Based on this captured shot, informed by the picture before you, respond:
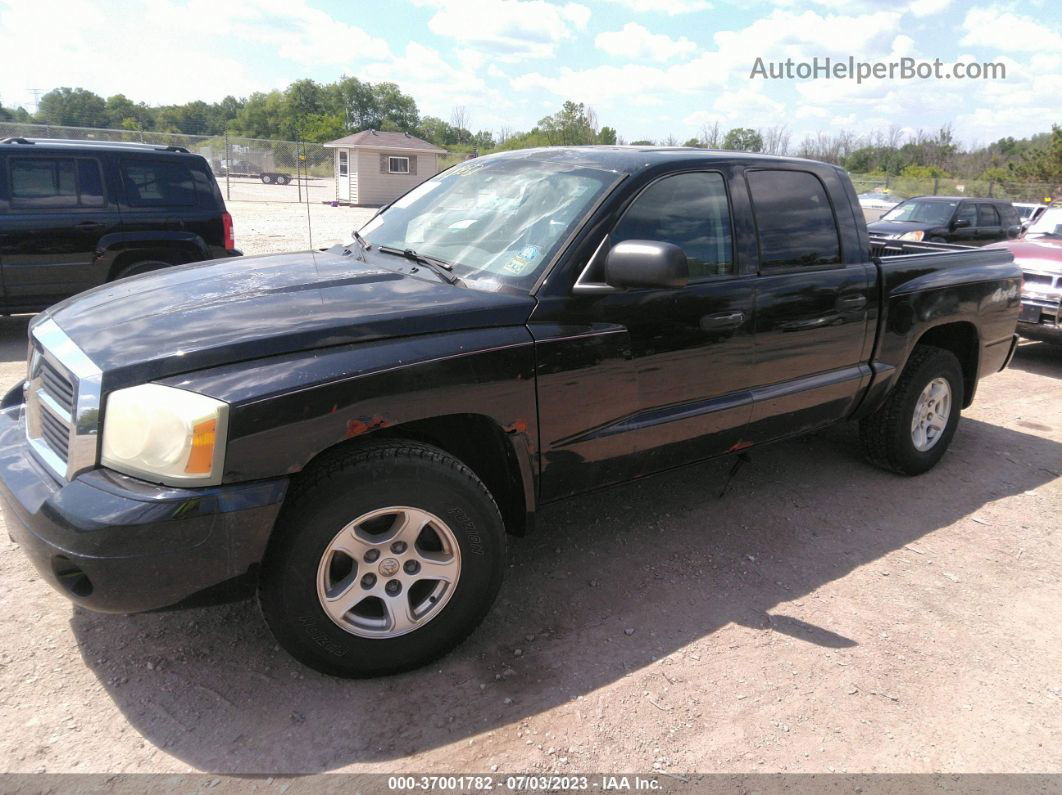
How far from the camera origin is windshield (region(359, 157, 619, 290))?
10.2 feet

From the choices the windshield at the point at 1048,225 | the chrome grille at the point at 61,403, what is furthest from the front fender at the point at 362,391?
the windshield at the point at 1048,225

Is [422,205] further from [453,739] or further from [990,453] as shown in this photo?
[990,453]

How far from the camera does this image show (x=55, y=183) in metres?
7.27

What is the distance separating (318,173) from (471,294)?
127ft

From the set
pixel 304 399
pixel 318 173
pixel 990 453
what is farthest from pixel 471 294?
pixel 318 173

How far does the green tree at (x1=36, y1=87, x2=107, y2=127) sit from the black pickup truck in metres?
105

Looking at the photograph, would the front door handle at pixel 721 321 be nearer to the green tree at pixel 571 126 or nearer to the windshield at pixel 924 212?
the windshield at pixel 924 212

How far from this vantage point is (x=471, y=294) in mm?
2918

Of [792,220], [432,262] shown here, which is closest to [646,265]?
[432,262]

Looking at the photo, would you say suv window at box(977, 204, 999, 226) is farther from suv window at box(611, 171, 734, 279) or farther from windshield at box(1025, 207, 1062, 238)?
suv window at box(611, 171, 734, 279)

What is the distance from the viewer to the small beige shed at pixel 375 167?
32406mm

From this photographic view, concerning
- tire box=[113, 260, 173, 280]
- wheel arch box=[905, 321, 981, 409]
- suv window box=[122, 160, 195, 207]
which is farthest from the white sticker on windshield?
suv window box=[122, 160, 195, 207]

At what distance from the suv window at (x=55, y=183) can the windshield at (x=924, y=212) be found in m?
13.0

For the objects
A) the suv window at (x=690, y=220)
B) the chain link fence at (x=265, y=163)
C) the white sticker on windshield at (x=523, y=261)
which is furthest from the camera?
the chain link fence at (x=265, y=163)
